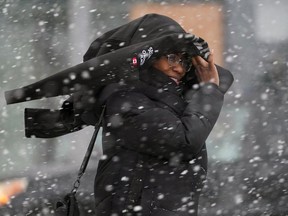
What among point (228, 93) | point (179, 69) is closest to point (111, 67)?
point (179, 69)

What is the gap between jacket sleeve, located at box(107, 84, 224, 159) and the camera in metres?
2.54

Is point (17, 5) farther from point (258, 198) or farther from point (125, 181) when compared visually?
point (125, 181)

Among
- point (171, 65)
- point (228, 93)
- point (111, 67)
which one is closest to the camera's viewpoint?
point (111, 67)

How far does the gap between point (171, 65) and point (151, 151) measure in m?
0.39

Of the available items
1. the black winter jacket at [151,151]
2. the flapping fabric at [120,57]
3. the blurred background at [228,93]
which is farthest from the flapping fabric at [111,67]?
the blurred background at [228,93]

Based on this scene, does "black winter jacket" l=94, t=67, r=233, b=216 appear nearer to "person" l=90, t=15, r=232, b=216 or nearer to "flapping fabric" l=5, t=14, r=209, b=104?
"person" l=90, t=15, r=232, b=216

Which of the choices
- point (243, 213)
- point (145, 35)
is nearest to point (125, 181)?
point (145, 35)

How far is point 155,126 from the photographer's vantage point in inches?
100

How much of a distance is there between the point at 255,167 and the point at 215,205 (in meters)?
0.76

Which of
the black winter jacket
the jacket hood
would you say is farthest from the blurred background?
the black winter jacket

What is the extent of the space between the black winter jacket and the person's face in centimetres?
8

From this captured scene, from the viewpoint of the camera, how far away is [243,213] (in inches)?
247

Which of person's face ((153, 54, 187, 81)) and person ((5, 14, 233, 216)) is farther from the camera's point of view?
person's face ((153, 54, 187, 81))

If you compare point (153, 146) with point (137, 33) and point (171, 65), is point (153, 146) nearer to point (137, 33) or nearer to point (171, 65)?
point (171, 65)
